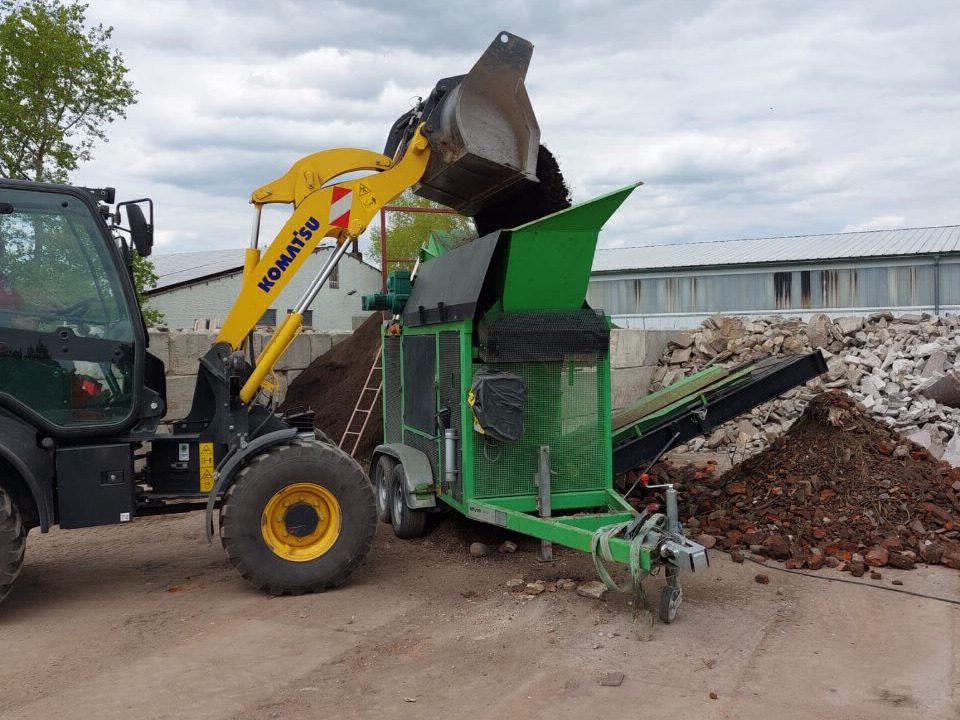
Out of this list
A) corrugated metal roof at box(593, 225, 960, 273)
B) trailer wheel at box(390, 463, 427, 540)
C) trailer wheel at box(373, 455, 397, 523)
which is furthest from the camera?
corrugated metal roof at box(593, 225, 960, 273)

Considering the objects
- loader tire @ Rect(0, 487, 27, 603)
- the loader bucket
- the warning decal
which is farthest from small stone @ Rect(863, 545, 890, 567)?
loader tire @ Rect(0, 487, 27, 603)

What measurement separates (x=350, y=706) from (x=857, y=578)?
11.9 feet

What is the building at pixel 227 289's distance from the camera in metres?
28.1

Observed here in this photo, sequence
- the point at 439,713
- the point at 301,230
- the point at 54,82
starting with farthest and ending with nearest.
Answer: the point at 54,82
the point at 301,230
the point at 439,713

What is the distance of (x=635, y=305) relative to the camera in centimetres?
2598

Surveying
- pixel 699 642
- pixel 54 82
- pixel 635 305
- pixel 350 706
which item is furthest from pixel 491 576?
pixel 635 305

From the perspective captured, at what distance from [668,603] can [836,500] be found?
8.35 feet

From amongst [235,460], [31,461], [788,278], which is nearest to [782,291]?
[788,278]

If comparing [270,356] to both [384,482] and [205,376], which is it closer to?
[205,376]

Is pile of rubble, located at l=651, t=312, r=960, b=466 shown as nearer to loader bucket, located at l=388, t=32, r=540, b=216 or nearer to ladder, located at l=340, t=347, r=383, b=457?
ladder, located at l=340, t=347, r=383, b=457

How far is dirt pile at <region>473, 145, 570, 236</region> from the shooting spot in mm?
6926

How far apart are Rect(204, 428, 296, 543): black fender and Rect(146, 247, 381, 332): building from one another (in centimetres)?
1800

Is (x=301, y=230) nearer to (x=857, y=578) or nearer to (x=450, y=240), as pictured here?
(x=450, y=240)

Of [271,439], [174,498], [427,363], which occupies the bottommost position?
[174,498]
